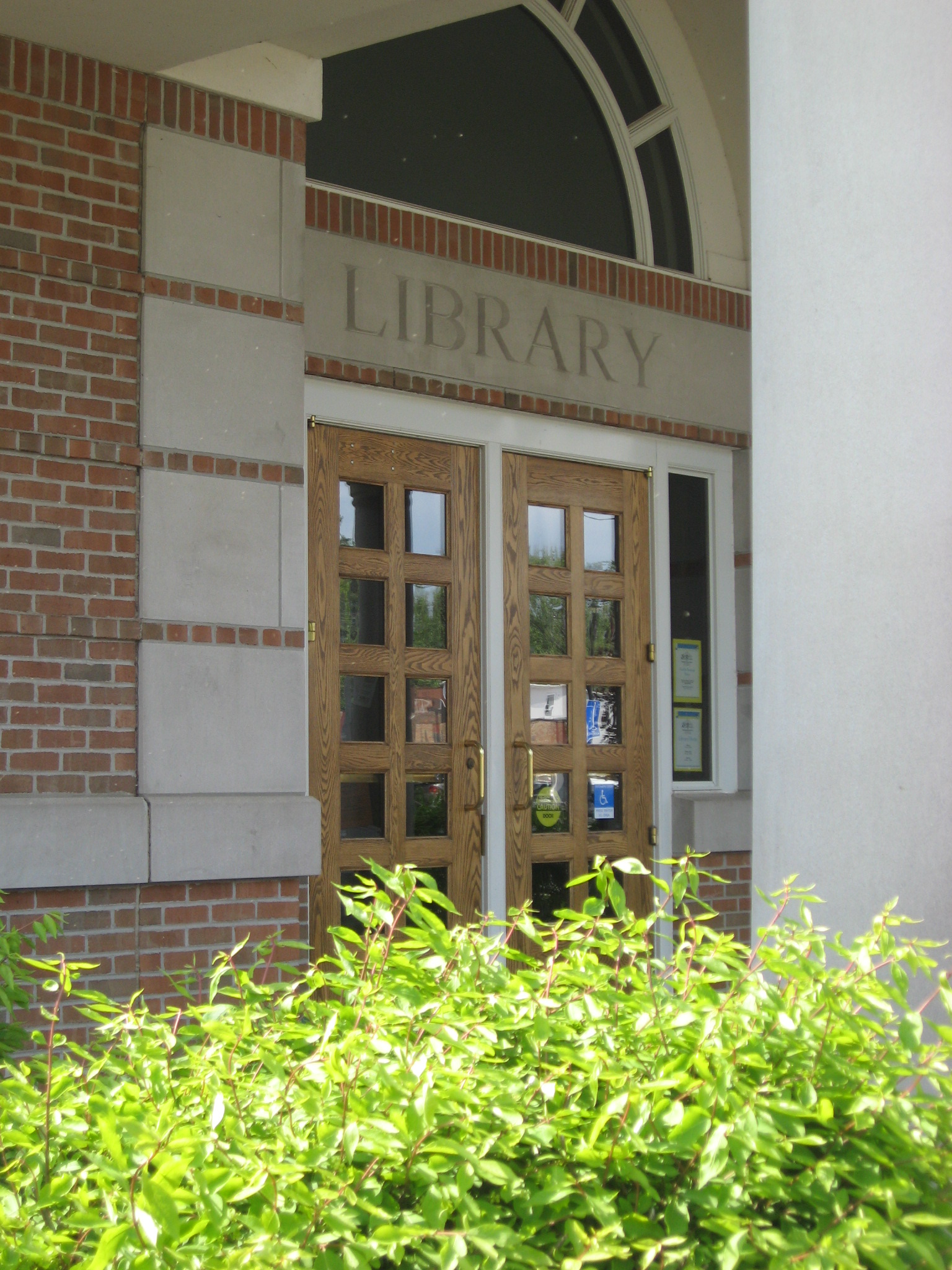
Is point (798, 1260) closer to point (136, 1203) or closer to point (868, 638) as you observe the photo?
point (136, 1203)

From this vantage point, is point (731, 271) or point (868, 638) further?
point (731, 271)

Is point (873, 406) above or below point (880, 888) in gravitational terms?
above

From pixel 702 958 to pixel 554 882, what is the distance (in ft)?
17.9

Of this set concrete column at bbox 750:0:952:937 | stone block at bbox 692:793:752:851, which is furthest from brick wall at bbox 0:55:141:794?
stone block at bbox 692:793:752:851

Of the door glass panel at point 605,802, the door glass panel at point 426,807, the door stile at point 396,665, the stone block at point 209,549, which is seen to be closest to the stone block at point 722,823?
the door glass panel at point 605,802

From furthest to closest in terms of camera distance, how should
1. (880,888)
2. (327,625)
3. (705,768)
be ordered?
1. (705,768)
2. (327,625)
3. (880,888)

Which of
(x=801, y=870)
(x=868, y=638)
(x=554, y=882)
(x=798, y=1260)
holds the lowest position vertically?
(x=554, y=882)

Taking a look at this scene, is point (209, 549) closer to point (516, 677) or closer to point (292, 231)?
point (292, 231)

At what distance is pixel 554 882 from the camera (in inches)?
→ 274

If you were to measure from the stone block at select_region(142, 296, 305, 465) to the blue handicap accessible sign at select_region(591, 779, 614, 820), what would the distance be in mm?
2692

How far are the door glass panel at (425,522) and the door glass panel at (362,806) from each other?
3.89 feet

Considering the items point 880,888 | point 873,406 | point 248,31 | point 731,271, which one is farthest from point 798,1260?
point 731,271

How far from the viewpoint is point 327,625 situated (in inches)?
244

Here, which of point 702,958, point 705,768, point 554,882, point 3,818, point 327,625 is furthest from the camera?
point 705,768
